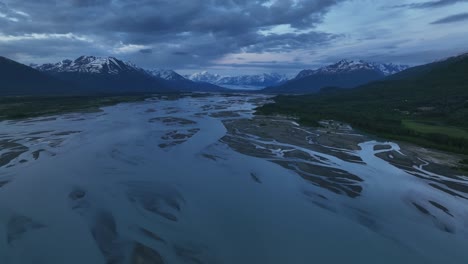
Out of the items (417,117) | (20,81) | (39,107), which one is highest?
(20,81)

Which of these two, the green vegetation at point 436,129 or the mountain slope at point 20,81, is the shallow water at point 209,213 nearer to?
the green vegetation at point 436,129

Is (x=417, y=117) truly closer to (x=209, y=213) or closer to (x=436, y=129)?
(x=436, y=129)

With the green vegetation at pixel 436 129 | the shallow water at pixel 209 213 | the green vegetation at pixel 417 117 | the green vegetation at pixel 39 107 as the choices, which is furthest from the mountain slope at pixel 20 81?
the green vegetation at pixel 436 129

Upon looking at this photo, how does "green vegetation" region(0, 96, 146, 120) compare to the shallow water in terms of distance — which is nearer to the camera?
the shallow water

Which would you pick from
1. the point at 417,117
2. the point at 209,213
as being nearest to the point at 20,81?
the point at 417,117

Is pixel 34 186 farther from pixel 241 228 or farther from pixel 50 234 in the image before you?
pixel 241 228

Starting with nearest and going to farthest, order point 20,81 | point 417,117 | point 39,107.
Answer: point 417,117 → point 39,107 → point 20,81

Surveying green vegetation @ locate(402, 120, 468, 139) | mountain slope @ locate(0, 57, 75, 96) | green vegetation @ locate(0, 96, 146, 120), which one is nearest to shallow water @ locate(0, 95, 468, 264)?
green vegetation @ locate(402, 120, 468, 139)

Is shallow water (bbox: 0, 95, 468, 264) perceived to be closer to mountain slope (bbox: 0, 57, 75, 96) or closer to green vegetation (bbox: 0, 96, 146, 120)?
green vegetation (bbox: 0, 96, 146, 120)

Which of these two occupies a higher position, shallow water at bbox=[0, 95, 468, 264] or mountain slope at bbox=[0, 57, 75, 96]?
mountain slope at bbox=[0, 57, 75, 96]
